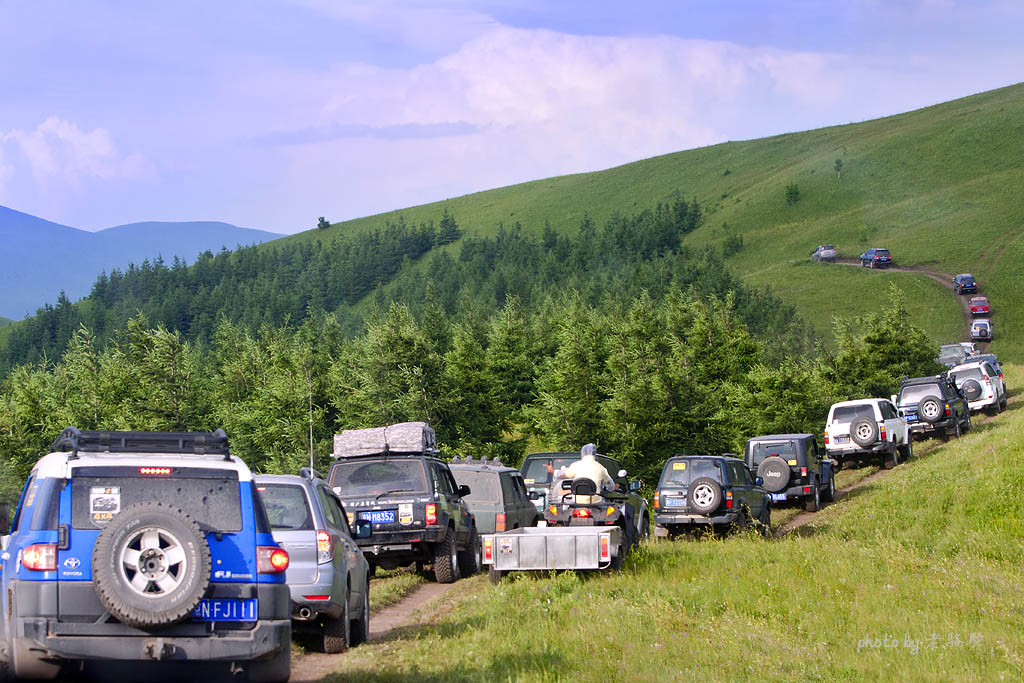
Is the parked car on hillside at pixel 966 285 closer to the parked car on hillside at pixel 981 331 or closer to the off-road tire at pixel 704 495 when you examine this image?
the parked car on hillside at pixel 981 331

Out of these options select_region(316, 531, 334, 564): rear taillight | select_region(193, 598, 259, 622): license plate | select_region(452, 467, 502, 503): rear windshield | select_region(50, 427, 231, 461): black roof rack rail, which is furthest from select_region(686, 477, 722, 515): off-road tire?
select_region(193, 598, 259, 622): license plate

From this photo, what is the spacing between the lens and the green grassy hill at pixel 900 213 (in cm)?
10012

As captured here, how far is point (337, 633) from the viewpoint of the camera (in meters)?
10.0

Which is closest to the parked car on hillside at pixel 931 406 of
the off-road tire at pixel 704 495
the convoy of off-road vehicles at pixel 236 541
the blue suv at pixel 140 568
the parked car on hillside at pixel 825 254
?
the off-road tire at pixel 704 495

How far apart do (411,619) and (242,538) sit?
19.8ft

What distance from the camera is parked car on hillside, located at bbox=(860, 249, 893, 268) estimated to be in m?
112

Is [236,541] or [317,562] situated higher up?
[236,541]

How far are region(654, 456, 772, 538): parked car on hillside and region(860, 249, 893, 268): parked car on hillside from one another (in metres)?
98.0

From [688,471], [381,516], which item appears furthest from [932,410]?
[381,516]

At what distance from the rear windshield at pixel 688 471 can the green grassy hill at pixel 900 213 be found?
6258 centimetres

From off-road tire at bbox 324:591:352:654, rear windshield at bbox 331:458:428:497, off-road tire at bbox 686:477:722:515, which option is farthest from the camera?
off-road tire at bbox 686:477:722:515

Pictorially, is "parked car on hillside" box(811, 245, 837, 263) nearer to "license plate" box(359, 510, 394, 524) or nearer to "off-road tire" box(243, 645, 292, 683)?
"license plate" box(359, 510, 394, 524)

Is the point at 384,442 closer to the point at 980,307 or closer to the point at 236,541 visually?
the point at 236,541

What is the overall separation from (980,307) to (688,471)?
74401 mm
